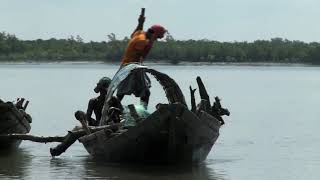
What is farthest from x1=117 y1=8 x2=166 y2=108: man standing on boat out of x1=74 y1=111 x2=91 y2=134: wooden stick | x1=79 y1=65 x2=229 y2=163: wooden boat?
x1=74 y1=111 x2=91 y2=134: wooden stick

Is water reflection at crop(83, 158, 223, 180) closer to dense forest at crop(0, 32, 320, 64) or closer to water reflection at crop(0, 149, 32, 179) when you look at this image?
water reflection at crop(0, 149, 32, 179)

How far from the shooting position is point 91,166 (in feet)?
48.7

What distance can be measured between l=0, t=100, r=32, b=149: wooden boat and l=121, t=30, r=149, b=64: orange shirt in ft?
7.40

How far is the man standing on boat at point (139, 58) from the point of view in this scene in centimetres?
1462

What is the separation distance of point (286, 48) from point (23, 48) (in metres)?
27.8

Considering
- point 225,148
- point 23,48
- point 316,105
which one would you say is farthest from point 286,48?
point 225,148

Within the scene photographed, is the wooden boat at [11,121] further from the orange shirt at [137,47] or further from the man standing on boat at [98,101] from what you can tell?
the orange shirt at [137,47]

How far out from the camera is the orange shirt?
49.0ft

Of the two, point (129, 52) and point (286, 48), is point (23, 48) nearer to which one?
point (286, 48)

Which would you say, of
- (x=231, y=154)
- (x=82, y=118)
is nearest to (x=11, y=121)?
(x=82, y=118)

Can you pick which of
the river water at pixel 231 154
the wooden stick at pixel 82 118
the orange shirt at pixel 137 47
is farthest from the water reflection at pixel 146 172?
the orange shirt at pixel 137 47

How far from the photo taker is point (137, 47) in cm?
1500

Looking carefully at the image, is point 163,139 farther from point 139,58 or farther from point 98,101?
point 98,101

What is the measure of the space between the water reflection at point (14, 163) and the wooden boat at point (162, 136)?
3.95 feet
